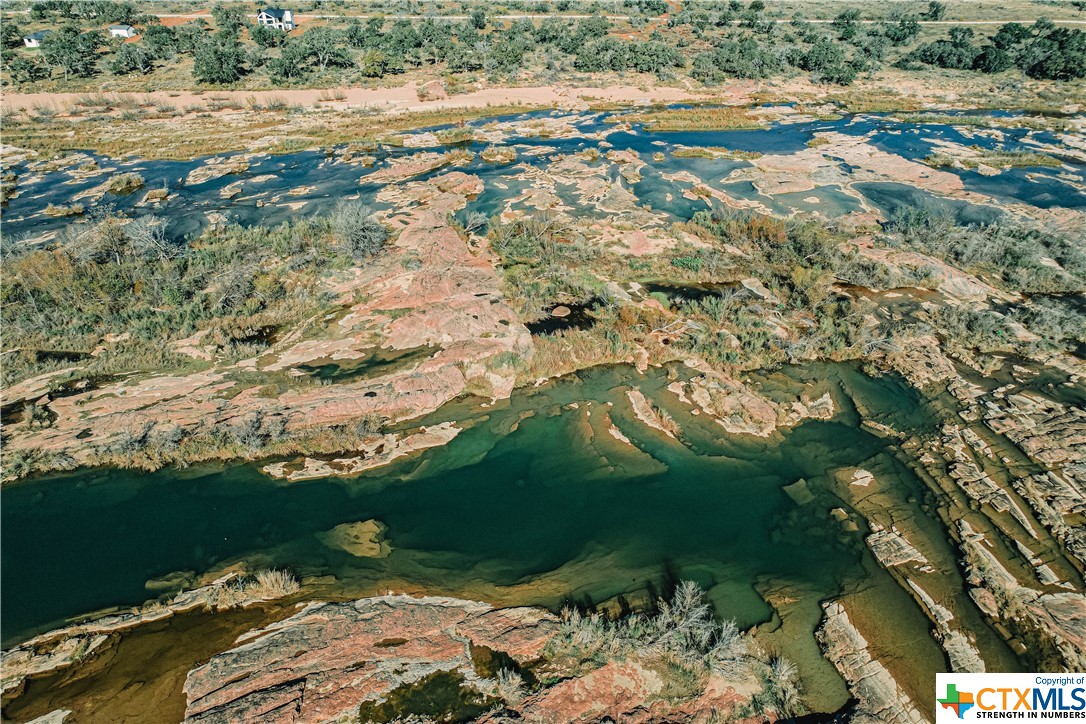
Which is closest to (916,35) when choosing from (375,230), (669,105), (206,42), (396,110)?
(669,105)

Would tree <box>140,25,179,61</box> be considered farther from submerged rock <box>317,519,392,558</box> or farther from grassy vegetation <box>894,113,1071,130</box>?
grassy vegetation <box>894,113,1071,130</box>

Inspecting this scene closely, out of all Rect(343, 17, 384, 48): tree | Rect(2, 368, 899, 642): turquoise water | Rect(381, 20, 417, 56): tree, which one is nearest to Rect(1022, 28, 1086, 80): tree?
Rect(381, 20, 417, 56): tree

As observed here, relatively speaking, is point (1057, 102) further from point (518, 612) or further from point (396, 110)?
point (518, 612)

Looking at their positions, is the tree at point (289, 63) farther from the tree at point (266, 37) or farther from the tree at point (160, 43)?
the tree at point (160, 43)

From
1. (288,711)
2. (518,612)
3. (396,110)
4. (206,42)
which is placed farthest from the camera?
(206,42)

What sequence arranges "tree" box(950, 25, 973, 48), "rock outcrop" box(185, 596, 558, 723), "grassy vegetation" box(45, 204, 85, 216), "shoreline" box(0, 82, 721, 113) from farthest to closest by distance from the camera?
1. "tree" box(950, 25, 973, 48)
2. "shoreline" box(0, 82, 721, 113)
3. "grassy vegetation" box(45, 204, 85, 216)
4. "rock outcrop" box(185, 596, 558, 723)

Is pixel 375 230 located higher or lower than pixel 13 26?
lower

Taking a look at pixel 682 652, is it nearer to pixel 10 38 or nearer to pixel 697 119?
pixel 697 119
